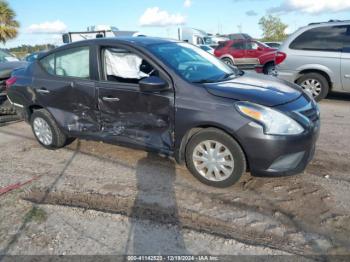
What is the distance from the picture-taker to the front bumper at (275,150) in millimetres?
3252

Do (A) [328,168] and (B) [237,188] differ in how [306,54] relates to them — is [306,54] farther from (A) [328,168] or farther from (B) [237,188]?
(B) [237,188]

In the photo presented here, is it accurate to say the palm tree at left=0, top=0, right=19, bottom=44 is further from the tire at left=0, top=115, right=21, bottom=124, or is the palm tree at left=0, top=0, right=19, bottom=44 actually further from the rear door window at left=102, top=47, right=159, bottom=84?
the rear door window at left=102, top=47, right=159, bottom=84

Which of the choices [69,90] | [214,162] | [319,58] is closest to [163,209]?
[214,162]

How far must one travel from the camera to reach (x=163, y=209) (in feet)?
10.8

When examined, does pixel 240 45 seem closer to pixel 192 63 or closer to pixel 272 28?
pixel 192 63

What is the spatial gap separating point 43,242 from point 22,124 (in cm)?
466

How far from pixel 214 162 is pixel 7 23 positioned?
2539 centimetres

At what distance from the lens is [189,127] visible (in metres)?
3.63

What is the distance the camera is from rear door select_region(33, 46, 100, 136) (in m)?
4.35

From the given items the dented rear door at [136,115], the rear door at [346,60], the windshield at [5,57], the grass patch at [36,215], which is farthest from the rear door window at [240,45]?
the grass patch at [36,215]

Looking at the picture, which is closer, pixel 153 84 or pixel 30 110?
pixel 153 84

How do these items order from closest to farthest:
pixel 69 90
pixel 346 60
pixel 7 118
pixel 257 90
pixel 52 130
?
pixel 257 90 < pixel 69 90 < pixel 52 130 < pixel 7 118 < pixel 346 60

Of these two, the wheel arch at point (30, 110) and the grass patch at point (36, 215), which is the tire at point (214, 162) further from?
the wheel arch at point (30, 110)

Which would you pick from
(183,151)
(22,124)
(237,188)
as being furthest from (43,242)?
(22,124)
